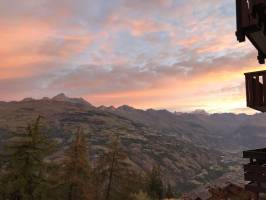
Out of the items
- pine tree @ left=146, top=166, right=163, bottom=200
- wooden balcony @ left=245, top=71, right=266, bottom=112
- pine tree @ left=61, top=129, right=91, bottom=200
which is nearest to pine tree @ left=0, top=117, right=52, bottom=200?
pine tree @ left=61, top=129, right=91, bottom=200

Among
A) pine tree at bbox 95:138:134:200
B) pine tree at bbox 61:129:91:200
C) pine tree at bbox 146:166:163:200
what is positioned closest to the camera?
pine tree at bbox 61:129:91:200

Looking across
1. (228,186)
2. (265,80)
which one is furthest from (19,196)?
(228,186)

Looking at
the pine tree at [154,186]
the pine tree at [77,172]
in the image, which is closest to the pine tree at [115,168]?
the pine tree at [77,172]

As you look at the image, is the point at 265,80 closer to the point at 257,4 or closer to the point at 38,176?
the point at 257,4

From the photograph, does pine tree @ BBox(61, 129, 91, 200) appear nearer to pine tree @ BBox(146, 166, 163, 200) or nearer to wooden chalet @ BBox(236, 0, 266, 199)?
pine tree @ BBox(146, 166, 163, 200)

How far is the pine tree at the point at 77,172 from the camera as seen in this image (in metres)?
45.8

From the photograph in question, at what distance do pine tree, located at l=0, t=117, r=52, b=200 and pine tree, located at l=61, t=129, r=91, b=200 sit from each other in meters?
9.01

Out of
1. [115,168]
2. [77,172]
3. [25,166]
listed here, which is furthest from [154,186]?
[25,166]

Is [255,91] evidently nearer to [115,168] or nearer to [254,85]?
[254,85]

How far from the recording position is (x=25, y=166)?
35.5 metres

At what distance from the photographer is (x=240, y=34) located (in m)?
11.6

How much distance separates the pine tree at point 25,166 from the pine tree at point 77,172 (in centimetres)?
901

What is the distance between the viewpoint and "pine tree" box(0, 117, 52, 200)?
35250 millimetres

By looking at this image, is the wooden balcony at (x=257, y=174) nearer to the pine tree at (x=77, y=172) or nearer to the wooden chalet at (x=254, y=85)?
the wooden chalet at (x=254, y=85)
